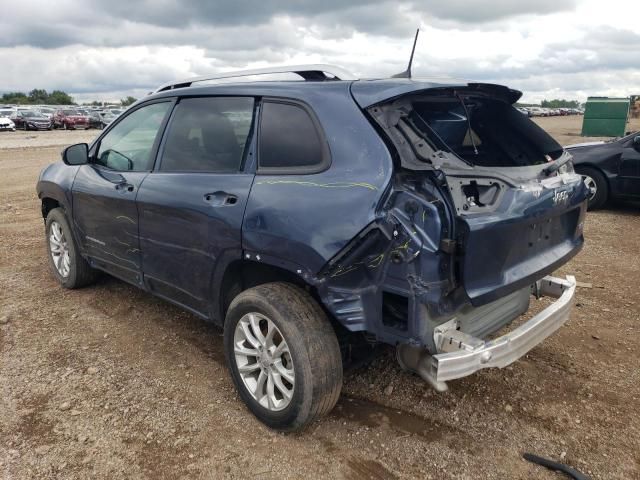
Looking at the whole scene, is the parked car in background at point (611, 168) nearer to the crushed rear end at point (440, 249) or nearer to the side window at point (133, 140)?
the crushed rear end at point (440, 249)

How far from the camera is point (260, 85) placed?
321 centimetres

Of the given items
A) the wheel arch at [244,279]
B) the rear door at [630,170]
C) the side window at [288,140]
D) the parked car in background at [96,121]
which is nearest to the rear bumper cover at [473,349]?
the wheel arch at [244,279]

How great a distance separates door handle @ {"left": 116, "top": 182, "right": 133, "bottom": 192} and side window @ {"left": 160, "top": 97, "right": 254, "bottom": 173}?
343 mm

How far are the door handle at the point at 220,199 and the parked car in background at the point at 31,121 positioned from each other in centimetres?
3671

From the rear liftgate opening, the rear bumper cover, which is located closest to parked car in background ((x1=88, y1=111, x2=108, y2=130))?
the rear liftgate opening

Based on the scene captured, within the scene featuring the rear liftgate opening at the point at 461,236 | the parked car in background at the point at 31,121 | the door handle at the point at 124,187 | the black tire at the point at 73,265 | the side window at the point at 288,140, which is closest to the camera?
the rear liftgate opening at the point at 461,236

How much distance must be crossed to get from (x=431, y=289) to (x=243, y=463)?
52.0 inches

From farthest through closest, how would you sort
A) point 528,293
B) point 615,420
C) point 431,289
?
point 528,293 < point 615,420 < point 431,289

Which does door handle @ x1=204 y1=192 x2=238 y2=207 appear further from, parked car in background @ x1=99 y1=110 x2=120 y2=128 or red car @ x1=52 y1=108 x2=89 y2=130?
red car @ x1=52 y1=108 x2=89 y2=130

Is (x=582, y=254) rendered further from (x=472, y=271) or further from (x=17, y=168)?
(x=17, y=168)

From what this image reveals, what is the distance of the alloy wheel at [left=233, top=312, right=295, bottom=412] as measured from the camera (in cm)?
286

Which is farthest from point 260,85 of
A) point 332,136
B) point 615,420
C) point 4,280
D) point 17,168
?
point 17,168

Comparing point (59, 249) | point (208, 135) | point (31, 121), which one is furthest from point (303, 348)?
point (31, 121)

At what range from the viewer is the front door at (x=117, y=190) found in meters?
3.85
